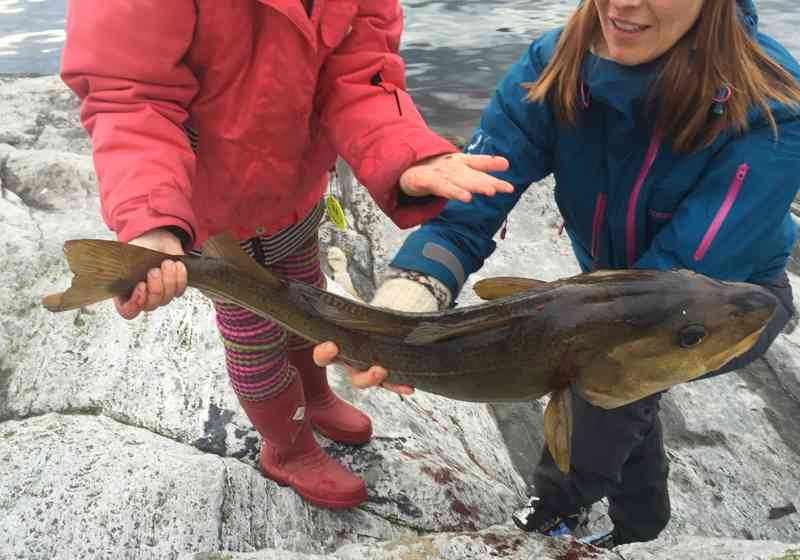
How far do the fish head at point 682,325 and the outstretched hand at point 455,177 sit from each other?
0.49 m

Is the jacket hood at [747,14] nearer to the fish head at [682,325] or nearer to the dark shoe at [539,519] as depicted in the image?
the fish head at [682,325]

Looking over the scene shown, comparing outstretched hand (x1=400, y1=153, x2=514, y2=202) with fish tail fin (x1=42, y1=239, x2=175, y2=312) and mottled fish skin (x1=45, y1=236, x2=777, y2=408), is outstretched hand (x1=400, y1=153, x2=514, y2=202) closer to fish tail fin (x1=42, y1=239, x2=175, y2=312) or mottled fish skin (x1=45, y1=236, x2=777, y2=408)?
mottled fish skin (x1=45, y1=236, x2=777, y2=408)

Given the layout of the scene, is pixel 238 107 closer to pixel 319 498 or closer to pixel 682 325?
pixel 682 325

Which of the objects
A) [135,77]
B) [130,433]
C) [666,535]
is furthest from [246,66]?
[666,535]

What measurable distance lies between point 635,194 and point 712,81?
1.51ft

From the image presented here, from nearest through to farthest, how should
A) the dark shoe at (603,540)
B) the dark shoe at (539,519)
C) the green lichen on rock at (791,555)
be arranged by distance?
the green lichen on rock at (791,555)
the dark shoe at (539,519)
the dark shoe at (603,540)

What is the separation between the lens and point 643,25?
2150 millimetres

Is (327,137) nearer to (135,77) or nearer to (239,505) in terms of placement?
(135,77)

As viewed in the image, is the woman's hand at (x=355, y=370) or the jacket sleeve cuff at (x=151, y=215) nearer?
the jacket sleeve cuff at (x=151, y=215)

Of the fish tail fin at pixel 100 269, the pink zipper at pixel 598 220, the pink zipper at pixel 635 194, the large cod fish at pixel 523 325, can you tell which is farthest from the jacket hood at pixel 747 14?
the fish tail fin at pixel 100 269

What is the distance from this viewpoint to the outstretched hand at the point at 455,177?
1817mm

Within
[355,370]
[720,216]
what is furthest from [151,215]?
[720,216]

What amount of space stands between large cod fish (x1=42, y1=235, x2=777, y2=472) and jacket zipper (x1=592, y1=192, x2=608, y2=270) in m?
0.75

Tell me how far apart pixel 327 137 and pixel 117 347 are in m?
1.76
